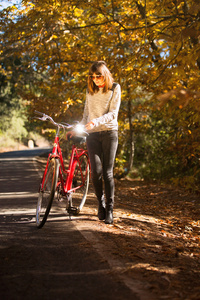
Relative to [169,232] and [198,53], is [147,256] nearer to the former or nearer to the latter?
[169,232]

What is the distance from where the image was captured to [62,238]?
423 centimetres

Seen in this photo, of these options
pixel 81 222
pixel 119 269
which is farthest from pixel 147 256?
pixel 81 222

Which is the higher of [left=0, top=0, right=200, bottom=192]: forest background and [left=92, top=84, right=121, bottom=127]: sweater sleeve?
[left=0, top=0, right=200, bottom=192]: forest background

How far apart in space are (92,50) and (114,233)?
6668 mm

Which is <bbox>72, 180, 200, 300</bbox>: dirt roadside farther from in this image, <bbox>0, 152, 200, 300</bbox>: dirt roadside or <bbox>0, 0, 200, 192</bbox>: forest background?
<bbox>0, 0, 200, 192</bbox>: forest background

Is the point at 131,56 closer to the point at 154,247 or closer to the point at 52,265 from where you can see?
the point at 154,247

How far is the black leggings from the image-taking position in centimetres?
491

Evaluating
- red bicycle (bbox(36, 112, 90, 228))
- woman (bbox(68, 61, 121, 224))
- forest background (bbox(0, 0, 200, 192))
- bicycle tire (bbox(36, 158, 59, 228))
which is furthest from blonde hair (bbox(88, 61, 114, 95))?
bicycle tire (bbox(36, 158, 59, 228))

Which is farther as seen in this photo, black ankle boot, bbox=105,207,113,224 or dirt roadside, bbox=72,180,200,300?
black ankle boot, bbox=105,207,113,224

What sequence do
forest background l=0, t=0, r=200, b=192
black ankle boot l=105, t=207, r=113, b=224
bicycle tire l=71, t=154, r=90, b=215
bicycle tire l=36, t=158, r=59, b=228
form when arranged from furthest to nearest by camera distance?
1. forest background l=0, t=0, r=200, b=192
2. bicycle tire l=71, t=154, r=90, b=215
3. black ankle boot l=105, t=207, r=113, b=224
4. bicycle tire l=36, t=158, r=59, b=228

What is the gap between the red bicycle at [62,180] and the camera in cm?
465

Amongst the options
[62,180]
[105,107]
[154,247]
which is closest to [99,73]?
[105,107]

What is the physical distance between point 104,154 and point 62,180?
0.70m

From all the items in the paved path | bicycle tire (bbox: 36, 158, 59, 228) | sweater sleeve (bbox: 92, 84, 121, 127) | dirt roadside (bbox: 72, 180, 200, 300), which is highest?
sweater sleeve (bbox: 92, 84, 121, 127)
